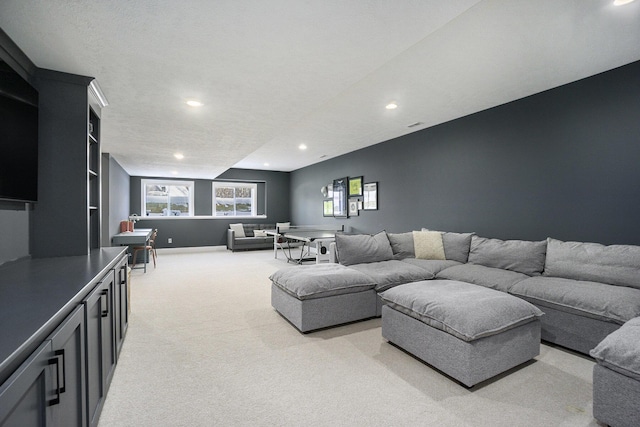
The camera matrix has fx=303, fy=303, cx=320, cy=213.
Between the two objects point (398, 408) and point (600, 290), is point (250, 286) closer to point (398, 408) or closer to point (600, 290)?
point (398, 408)

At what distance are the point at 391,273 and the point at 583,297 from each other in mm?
1640

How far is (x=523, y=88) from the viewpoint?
3.46 meters

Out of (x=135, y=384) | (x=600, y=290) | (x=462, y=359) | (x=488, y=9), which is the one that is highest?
(x=488, y=9)

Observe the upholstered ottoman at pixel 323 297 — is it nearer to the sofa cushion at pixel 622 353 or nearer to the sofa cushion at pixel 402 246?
the sofa cushion at pixel 402 246

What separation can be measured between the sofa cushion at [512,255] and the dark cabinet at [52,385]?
3782mm

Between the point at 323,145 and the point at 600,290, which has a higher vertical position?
the point at 323,145

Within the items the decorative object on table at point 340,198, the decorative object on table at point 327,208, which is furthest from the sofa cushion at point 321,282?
the decorative object on table at point 327,208

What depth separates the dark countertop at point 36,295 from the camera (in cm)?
85

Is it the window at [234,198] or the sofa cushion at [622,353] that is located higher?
the window at [234,198]

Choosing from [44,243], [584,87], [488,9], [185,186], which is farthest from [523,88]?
[185,186]

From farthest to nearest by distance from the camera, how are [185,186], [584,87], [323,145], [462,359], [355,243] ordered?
[185,186] < [323,145] < [355,243] < [584,87] < [462,359]

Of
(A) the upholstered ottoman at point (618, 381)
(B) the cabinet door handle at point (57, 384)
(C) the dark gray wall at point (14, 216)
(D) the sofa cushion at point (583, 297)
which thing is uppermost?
(C) the dark gray wall at point (14, 216)

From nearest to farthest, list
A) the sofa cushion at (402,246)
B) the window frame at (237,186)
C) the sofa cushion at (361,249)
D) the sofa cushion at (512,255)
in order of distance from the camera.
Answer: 1. the sofa cushion at (512,255)
2. the sofa cushion at (361,249)
3. the sofa cushion at (402,246)
4. the window frame at (237,186)

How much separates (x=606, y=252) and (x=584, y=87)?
176 cm
